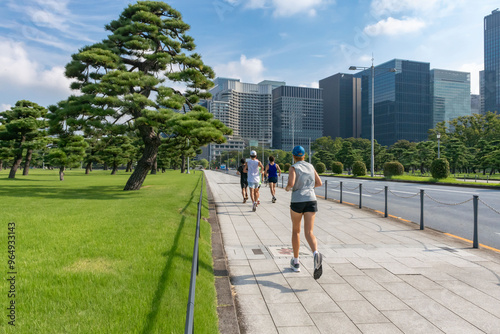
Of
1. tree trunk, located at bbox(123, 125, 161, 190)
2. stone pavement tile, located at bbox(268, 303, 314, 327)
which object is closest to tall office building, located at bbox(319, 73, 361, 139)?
tree trunk, located at bbox(123, 125, 161, 190)

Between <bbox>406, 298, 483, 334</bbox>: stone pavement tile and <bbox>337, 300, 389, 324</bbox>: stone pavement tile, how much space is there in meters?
0.43

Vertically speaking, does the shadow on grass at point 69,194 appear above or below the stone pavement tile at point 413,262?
above

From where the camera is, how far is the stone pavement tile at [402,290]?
12.1 feet

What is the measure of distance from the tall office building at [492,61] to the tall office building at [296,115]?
7026 centimetres

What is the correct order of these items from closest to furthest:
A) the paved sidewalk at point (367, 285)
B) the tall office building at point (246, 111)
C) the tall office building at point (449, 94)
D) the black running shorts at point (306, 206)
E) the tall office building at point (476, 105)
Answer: the paved sidewalk at point (367, 285), the black running shorts at point (306, 206), the tall office building at point (449, 94), the tall office building at point (246, 111), the tall office building at point (476, 105)

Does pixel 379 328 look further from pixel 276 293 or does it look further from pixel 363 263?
pixel 363 263

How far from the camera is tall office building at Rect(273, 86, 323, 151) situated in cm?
15689

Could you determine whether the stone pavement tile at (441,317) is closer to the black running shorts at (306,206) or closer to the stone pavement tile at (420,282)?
the stone pavement tile at (420,282)

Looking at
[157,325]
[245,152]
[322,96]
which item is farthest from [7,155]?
[322,96]

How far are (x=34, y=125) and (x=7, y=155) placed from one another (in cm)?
587

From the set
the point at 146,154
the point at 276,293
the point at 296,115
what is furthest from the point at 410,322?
the point at 296,115

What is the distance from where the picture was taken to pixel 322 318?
10.5ft

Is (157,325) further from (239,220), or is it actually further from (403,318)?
(239,220)

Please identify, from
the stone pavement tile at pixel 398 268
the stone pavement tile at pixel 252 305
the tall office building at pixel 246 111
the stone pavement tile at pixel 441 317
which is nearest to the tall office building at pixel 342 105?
the tall office building at pixel 246 111
